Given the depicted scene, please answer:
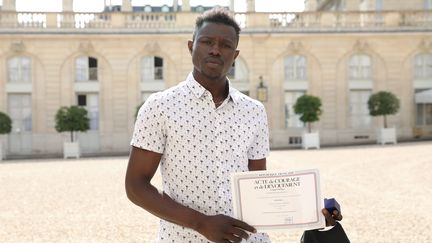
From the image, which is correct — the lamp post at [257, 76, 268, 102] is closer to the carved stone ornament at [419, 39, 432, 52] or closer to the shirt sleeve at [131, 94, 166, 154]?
the carved stone ornament at [419, 39, 432, 52]

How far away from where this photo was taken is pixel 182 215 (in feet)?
6.32

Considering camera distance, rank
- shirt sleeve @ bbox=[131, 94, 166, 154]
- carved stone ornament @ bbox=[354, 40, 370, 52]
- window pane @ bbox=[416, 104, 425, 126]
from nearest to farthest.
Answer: shirt sleeve @ bbox=[131, 94, 166, 154]
carved stone ornament @ bbox=[354, 40, 370, 52]
window pane @ bbox=[416, 104, 425, 126]

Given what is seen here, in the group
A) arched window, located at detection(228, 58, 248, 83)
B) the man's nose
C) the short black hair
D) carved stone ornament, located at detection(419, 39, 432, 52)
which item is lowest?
the man's nose

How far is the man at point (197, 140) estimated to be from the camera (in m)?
2.05

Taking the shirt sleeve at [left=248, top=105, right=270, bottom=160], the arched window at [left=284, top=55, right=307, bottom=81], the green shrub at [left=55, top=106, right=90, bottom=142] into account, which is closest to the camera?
the shirt sleeve at [left=248, top=105, right=270, bottom=160]

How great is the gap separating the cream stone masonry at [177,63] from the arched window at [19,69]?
0.05 m

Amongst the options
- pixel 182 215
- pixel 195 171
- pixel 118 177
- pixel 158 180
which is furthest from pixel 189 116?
pixel 118 177

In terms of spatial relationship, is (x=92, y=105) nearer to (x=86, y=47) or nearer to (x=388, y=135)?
(x=86, y=47)

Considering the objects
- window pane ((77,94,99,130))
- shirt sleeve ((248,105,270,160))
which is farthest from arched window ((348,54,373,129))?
shirt sleeve ((248,105,270,160))

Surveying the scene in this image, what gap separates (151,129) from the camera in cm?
204

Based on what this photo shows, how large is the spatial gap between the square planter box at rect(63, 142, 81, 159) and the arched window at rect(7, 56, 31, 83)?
4.61 meters

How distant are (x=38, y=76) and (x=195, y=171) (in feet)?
82.0

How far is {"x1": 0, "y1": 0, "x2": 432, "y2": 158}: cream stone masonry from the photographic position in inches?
1003

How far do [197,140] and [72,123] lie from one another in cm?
2128
